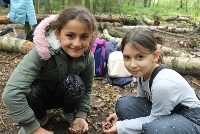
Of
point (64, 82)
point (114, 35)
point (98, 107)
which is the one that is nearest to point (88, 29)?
point (64, 82)

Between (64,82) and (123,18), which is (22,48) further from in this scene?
(123,18)

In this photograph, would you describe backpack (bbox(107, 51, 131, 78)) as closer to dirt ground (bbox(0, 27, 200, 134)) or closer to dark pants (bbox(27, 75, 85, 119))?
dirt ground (bbox(0, 27, 200, 134))

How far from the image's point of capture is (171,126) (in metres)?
1.75

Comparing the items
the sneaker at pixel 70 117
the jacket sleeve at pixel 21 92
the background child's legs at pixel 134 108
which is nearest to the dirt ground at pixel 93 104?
the sneaker at pixel 70 117

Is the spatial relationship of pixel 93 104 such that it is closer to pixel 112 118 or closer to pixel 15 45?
pixel 112 118

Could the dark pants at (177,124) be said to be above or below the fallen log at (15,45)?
above

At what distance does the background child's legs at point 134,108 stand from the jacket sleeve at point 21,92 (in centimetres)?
77

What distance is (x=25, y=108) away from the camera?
1854 mm

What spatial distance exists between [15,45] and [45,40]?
3164mm

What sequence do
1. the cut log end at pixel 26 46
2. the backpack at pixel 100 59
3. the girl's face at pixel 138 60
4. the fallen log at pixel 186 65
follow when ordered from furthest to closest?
the cut log end at pixel 26 46, the fallen log at pixel 186 65, the backpack at pixel 100 59, the girl's face at pixel 138 60

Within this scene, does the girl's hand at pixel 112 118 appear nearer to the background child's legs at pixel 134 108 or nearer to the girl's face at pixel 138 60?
the background child's legs at pixel 134 108

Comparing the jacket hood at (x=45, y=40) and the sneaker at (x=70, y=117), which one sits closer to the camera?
the jacket hood at (x=45, y=40)

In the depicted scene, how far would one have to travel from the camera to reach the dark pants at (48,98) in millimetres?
2086

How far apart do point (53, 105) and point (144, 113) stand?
0.87m
